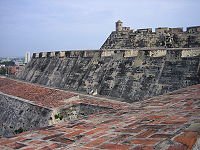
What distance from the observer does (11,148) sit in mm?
2369


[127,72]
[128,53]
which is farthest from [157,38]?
[127,72]

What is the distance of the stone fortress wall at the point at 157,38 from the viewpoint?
13.4m

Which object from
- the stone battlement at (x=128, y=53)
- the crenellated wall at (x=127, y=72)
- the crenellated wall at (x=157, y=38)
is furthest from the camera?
the crenellated wall at (x=157, y=38)

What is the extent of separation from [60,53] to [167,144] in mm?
16163

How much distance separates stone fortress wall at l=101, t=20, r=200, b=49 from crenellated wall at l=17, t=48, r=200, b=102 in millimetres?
3428

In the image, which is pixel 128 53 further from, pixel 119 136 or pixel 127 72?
pixel 119 136

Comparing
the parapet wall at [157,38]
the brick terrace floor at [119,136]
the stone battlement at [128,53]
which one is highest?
the parapet wall at [157,38]

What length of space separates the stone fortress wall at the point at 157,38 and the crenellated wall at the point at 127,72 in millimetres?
3428

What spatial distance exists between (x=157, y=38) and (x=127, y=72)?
5.33m

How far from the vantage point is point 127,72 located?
10.8m

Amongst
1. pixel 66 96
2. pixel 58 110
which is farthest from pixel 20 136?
pixel 66 96

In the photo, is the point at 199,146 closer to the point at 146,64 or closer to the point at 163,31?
the point at 146,64

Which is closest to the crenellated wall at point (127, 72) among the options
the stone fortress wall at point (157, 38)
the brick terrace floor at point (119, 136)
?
the stone fortress wall at point (157, 38)

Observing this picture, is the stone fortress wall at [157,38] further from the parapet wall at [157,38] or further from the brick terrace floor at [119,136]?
the brick terrace floor at [119,136]
